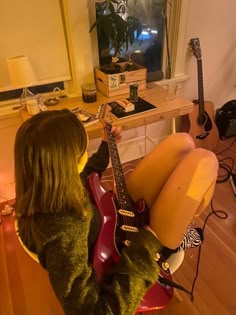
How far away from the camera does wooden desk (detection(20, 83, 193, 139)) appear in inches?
54.6

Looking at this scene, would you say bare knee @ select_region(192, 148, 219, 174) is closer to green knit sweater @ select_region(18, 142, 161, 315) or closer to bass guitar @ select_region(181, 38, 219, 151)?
green knit sweater @ select_region(18, 142, 161, 315)

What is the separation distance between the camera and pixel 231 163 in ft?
7.00

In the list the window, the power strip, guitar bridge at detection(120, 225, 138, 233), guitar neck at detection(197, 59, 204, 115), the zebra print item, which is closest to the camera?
guitar bridge at detection(120, 225, 138, 233)

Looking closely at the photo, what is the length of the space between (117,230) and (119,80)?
1070mm

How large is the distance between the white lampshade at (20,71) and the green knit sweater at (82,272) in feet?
3.13

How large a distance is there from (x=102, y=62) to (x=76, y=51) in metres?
0.25

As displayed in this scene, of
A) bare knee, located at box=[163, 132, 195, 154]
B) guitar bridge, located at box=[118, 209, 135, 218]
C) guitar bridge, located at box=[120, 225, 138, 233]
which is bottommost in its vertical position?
guitar bridge, located at box=[120, 225, 138, 233]

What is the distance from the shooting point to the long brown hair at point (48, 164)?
0.59 m

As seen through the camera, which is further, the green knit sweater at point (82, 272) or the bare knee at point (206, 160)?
the bare knee at point (206, 160)

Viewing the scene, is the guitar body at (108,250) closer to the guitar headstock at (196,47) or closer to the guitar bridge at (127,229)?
the guitar bridge at (127,229)

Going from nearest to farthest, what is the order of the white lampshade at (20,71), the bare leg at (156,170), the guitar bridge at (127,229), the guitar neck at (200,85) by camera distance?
the guitar bridge at (127,229) < the bare leg at (156,170) < the white lampshade at (20,71) < the guitar neck at (200,85)

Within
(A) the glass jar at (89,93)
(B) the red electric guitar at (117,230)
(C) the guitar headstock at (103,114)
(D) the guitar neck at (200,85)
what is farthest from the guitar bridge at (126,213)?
(D) the guitar neck at (200,85)

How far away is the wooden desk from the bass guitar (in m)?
0.48

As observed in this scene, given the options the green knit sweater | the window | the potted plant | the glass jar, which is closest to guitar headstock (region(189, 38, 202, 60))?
the window
